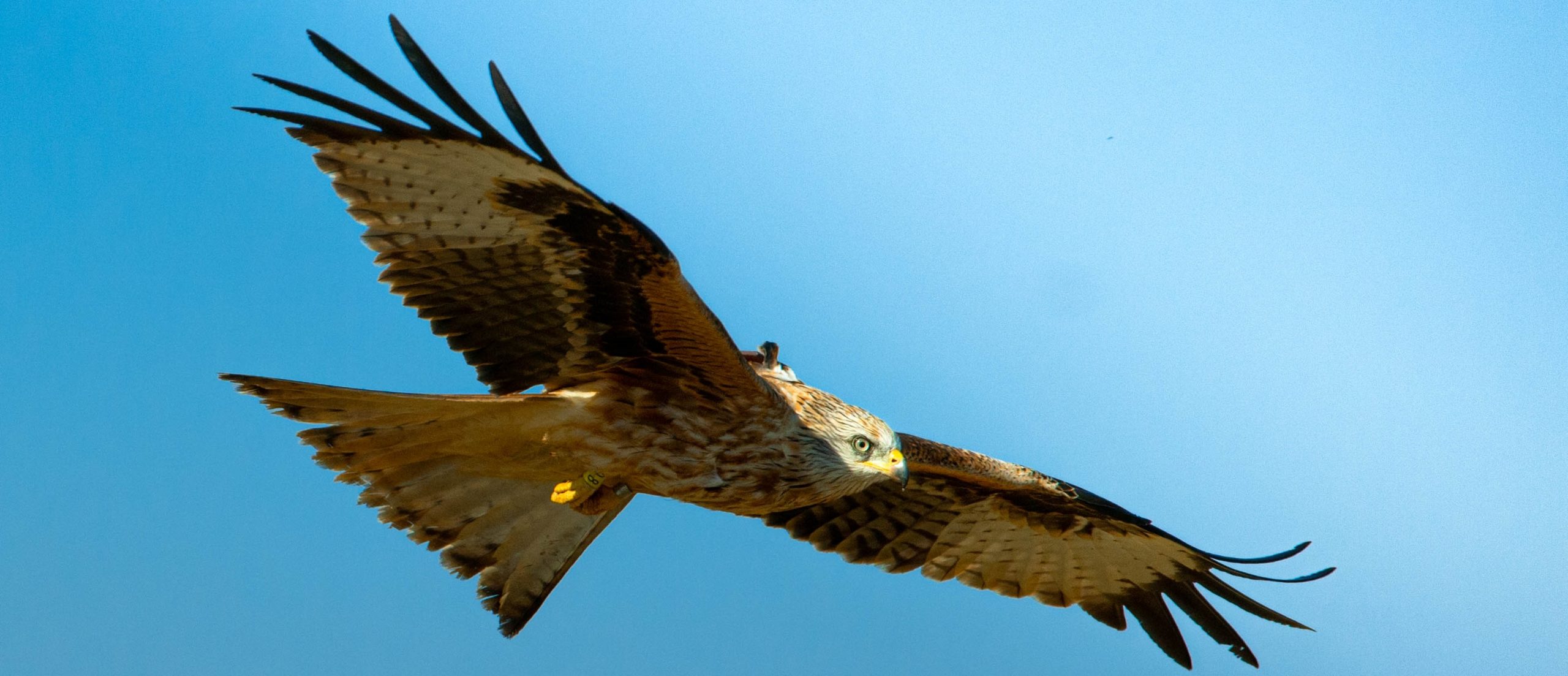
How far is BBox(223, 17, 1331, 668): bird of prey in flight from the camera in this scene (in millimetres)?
4438

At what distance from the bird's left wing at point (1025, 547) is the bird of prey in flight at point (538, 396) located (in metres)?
0.20

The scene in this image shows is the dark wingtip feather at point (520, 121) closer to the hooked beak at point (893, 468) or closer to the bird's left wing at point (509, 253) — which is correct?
the bird's left wing at point (509, 253)

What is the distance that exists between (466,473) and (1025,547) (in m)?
3.00

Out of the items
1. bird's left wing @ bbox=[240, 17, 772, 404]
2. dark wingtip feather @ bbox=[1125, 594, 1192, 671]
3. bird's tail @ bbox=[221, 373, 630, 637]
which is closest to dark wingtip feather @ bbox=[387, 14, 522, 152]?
bird's left wing @ bbox=[240, 17, 772, 404]

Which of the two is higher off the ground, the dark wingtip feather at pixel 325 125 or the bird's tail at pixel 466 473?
the dark wingtip feather at pixel 325 125

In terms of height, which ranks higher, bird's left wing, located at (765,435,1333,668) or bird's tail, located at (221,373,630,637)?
bird's left wing, located at (765,435,1333,668)

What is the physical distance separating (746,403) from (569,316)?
0.80m

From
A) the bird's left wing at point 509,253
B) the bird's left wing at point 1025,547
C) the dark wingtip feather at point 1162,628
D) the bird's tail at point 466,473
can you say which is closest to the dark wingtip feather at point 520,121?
the bird's left wing at point 509,253

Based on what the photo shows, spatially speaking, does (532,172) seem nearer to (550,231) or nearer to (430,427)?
(550,231)

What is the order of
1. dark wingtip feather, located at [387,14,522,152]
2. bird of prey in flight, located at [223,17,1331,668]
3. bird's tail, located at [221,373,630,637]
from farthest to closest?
1. bird's tail, located at [221,373,630,637]
2. bird of prey in flight, located at [223,17,1331,668]
3. dark wingtip feather, located at [387,14,522,152]

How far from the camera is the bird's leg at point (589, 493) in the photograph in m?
5.29

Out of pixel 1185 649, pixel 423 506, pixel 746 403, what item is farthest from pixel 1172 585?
pixel 423 506

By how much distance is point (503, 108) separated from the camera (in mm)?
3881

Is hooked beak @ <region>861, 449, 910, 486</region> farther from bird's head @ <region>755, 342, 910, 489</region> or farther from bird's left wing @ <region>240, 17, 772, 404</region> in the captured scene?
bird's left wing @ <region>240, 17, 772, 404</region>
